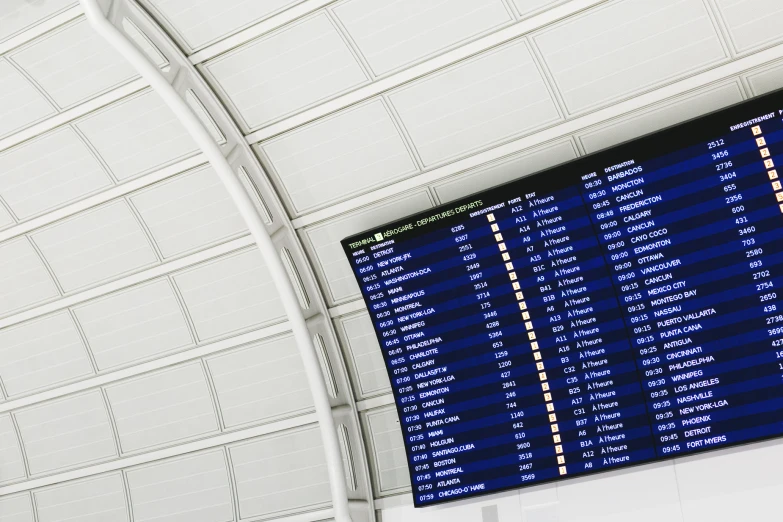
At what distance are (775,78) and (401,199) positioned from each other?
400 cm

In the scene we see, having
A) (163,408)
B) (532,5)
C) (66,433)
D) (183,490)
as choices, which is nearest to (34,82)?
(163,408)

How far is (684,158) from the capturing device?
266 inches

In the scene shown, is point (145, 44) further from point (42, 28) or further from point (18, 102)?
point (18, 102)

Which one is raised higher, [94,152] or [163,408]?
[94,152]

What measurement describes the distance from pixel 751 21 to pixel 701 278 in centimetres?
249

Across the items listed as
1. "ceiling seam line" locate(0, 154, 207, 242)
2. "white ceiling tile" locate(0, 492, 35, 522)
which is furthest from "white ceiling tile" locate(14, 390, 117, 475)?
"ceiling seam line" locate(0, 154, 207, 242)

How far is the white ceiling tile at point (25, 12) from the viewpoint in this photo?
8234 millimetres

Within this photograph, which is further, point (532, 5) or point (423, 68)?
point (423, 68)

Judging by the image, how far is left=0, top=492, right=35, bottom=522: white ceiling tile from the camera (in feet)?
35.7

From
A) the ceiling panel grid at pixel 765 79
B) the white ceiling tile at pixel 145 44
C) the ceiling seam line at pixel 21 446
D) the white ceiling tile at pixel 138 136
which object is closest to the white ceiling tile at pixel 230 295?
the white ceiling tile at pixel 138 136

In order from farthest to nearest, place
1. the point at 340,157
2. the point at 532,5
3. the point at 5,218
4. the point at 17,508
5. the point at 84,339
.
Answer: the point at 17,508 < the point at 84,339 < the point at 5,218 < the point at 340,157 < the point at 532,5

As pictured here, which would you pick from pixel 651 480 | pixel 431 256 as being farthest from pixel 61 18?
pixel 651 480

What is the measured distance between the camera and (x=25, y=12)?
8344 millimetres

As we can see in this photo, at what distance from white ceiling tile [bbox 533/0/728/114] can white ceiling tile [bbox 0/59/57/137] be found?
6.19m
